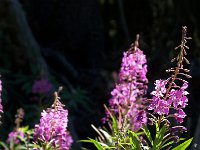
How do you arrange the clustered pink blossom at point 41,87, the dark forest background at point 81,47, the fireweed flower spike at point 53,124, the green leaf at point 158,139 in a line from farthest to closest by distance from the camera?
the dark forest background at point 81,47
the clustered pink blossom at point 41,87
the fireweed flower spike at point 53,124
the green leaf at point 158,139

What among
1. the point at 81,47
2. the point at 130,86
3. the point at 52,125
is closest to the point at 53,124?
the point at 52,125

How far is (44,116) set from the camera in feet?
12.3

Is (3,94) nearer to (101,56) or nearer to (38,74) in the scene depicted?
(38,74)

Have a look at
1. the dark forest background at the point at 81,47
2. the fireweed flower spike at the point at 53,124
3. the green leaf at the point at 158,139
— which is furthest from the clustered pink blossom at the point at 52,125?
the dark forest background at the point at 81,47

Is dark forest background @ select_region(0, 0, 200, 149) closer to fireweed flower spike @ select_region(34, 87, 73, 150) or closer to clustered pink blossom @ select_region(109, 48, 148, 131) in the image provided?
clustered pink blossom @ select_region(109, 48, 148, 131)

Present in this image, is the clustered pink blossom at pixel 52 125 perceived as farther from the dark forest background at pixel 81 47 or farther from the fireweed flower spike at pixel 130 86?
the dark forest background at pixel 81 47

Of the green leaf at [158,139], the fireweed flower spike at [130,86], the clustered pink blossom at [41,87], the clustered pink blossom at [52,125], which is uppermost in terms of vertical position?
the clustered pink blossom at [41,87]

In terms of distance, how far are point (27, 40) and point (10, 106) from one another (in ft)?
3.22

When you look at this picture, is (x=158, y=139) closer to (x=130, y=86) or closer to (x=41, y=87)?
(x=130, y=86)

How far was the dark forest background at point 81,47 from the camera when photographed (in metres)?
8.02

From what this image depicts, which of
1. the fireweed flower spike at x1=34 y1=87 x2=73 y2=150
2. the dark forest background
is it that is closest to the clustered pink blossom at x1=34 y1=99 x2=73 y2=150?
the fireweed flower spike at x1=34 y1=87 x2=73 y2=150

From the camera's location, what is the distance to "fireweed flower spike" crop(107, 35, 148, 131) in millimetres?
4227

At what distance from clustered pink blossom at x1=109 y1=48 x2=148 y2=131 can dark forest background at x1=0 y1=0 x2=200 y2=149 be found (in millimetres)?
1906

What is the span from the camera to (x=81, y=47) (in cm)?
982
